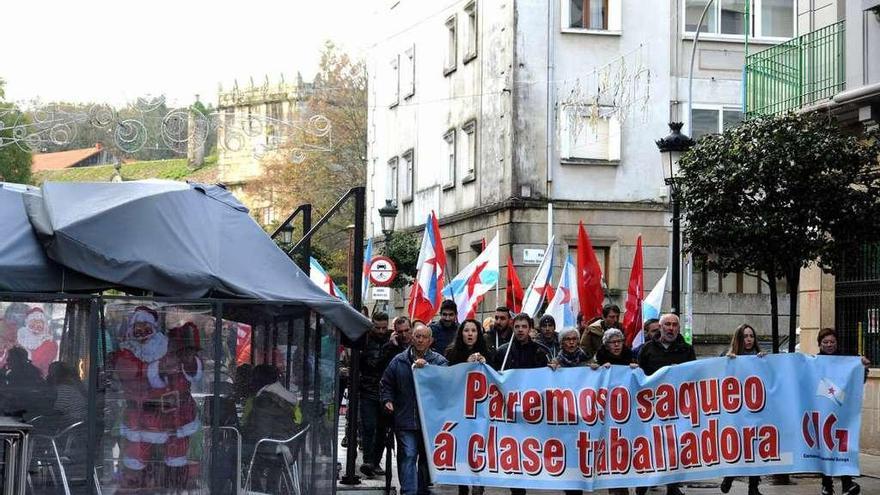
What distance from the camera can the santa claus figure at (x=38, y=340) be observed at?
425 inches

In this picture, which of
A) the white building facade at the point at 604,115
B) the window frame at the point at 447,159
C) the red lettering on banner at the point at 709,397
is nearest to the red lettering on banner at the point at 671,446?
the red lettering on banner at the point at 709,397

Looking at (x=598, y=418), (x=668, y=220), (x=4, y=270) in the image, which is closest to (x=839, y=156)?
(x=598, y=418)

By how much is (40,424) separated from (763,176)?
32.4 feet

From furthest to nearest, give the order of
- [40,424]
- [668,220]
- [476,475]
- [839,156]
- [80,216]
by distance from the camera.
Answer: [668,220]
[839,156]
[476,475]
[80,216]
[40,424]

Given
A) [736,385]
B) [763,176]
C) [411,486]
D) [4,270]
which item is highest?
[763,176]

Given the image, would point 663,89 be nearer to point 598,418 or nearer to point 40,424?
point 598,418

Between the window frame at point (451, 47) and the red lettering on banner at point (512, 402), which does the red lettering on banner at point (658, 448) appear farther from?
the window frame at point (451, 47)

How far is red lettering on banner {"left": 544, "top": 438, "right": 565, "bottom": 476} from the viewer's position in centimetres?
A: 1388

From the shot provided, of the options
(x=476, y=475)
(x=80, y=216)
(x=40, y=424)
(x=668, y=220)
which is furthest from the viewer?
(x=668, y=220)

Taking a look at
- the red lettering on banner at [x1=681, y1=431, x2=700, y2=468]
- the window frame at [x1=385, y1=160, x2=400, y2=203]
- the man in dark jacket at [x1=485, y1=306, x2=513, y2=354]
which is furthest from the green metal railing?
the window frame at [x1=385, y1=160, x2=400, y2=203]

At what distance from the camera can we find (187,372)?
1131 centimetres

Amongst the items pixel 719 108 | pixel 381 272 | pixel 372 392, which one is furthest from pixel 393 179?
pixel 372 392

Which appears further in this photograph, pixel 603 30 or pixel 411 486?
pixel 603 30

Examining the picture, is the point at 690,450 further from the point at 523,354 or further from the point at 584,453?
the point at 523,354
